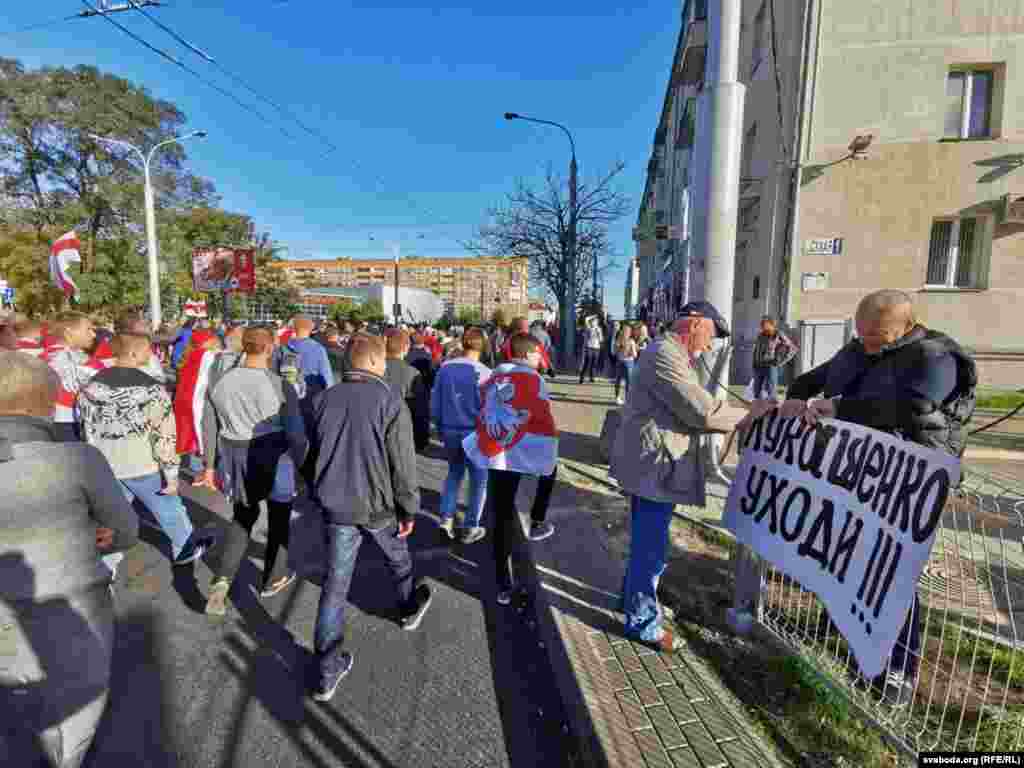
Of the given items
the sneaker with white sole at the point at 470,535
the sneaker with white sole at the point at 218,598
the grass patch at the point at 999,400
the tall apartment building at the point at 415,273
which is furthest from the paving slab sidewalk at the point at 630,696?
the tall apartment building at the point at 415,273

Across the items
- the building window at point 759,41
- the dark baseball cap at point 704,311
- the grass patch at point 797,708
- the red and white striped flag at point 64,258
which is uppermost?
the building window at point 759,41

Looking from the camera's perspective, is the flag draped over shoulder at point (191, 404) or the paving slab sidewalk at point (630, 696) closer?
the paving slab sidewalk at point (630, 696)

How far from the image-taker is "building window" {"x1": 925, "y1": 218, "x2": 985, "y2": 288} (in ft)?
38.1

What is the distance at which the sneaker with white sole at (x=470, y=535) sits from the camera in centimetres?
437

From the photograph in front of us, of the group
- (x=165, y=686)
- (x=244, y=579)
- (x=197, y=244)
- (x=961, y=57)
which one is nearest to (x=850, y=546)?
(x=165, y=686)

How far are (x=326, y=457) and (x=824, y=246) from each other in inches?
510

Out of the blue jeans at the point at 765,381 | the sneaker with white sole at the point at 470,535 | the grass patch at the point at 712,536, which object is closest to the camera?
the grass patch at the point at 712,536

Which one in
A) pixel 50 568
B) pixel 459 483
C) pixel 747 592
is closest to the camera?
pixel 50 568

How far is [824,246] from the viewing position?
11.9 m

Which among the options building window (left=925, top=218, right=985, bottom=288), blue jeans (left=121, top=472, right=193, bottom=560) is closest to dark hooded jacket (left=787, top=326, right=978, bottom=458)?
blue jeans (left=121, top=472, right=193, bottom=560)

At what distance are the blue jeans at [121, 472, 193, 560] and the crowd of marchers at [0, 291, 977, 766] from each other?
1 centimetres

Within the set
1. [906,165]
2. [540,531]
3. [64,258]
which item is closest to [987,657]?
[540,531]

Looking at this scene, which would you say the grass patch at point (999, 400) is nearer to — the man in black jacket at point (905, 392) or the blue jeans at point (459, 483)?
the man in black jacket at point (905, 392)

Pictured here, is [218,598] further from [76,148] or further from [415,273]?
[415,273]
